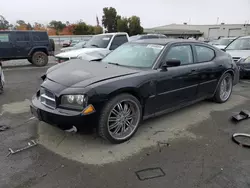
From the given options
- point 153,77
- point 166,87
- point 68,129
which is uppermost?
point 153,77

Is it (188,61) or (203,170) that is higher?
(188,61)

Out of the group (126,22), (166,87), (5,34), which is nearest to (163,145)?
(166,87)

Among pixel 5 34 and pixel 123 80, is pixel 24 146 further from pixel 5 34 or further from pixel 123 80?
pixel 5 34

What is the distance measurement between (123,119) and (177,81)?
1287 millimetres

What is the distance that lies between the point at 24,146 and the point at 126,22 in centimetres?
4695

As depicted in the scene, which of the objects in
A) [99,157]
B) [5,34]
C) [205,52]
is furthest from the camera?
[5,34]

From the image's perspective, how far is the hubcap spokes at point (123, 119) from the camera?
2.94 meters

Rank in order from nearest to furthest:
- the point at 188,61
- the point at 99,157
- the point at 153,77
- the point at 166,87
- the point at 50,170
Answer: the point at 50,170, the point at 99,157, the point at 153,77, the point at 166,87, the point at 188,61

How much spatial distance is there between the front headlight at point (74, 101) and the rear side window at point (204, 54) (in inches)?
106

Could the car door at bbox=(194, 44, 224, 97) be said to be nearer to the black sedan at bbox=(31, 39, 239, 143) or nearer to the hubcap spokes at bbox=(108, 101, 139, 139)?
the black sedan at bbox=(31, 39, 239, 143)

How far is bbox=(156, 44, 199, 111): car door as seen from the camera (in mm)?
3393

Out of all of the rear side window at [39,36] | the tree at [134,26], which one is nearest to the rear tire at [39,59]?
the rear side window at [39,36]

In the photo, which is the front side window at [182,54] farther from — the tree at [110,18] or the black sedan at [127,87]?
the tree at [110,18]

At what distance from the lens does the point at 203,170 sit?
249 cm
